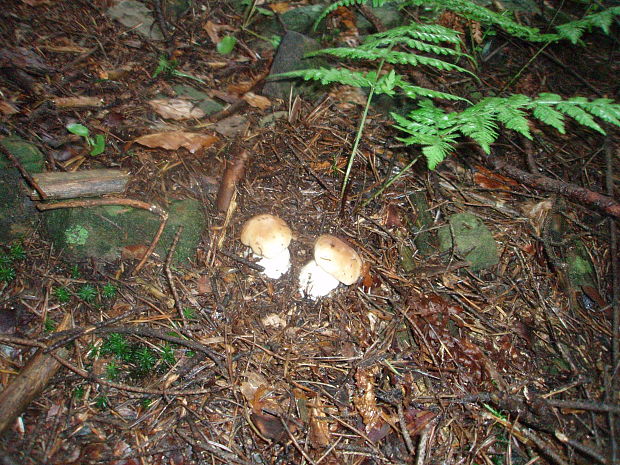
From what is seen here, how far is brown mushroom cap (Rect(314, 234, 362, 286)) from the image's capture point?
105 inches

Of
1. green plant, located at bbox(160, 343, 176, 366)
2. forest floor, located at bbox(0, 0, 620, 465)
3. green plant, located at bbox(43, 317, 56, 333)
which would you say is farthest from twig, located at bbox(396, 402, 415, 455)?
green plant, located at bbox(43, 317, 56, 333)

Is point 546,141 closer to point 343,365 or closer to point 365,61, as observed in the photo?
point 365,61

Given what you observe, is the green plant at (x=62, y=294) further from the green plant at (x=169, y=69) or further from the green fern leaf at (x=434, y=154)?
the green fern leaf at (x=434, y=154)

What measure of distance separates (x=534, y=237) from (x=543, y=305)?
A: 656mm

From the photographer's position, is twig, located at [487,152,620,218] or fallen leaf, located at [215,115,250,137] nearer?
twig, located at [487,152,620,218]

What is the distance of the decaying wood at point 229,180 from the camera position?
3.04 meters

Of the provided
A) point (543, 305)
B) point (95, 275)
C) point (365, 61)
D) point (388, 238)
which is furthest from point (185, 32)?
point (543, 305)

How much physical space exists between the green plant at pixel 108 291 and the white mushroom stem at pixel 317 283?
55.0 inches

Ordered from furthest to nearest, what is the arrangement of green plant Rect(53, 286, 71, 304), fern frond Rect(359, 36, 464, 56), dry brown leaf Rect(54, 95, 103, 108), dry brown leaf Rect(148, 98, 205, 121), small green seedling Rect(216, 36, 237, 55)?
small green seedling Rect(216, 36, 237, 55) → dry brown leaf Rect(148, 98, 205, 121) → dry brown leaf Rect(54, 95, 103, 108) → fern frond Rect(359, 36, 464, 56) → green plant Rect(53, 286, 71, 304)

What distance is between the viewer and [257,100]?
3.82 metres

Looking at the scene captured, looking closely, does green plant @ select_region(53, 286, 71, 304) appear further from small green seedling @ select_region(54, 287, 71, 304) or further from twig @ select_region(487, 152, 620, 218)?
twig @ select_region(487, 152, 620, 218)

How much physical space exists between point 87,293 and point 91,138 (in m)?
1.37

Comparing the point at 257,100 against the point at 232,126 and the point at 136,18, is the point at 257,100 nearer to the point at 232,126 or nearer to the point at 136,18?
the point at 232,126

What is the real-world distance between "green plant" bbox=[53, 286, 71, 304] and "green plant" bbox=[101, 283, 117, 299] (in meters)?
0.22
